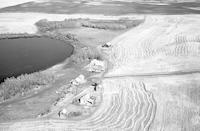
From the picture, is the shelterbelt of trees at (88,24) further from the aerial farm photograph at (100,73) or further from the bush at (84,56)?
the bush at (84,56)

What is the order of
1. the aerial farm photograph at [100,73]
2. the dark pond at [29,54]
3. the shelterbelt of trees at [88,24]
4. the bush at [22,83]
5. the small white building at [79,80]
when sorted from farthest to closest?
1. the shelterbelt of trees at [88,24]
2. the dark pond at [29,54]
3. the small white building at [79,80]
4. the bush at [22,83]
5. the aerial farm photograph at [100,73]

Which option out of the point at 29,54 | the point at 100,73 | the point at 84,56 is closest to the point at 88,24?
the point at 29,54

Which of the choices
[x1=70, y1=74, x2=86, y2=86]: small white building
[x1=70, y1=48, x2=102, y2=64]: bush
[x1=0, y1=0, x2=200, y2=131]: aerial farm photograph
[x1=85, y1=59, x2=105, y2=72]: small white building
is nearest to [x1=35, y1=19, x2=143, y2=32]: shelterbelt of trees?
[x1=0, y1=0, x2=200, y2=131]: aerial farm photograph

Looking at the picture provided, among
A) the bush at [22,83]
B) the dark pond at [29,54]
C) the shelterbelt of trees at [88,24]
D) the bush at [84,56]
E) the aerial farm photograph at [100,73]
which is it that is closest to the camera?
the aerial farm photograph at [100,73]

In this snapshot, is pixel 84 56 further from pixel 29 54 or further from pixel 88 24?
pixel 88 24

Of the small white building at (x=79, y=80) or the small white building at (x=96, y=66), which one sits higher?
the small white building at (x=96, y=66)

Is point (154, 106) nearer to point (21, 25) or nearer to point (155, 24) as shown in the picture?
point (155, 24)

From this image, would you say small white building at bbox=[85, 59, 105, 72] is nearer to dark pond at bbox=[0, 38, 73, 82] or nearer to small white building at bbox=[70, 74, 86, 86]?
small white building at bbox=[70, 74, 86, 86]

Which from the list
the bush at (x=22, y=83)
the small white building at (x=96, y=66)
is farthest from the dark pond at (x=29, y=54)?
the small white building at (x=96, y=66)
